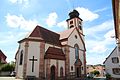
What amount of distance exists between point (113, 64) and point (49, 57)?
664 inches

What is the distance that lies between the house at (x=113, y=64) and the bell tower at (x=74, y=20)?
425 inches

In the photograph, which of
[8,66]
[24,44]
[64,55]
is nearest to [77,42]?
[64,55]

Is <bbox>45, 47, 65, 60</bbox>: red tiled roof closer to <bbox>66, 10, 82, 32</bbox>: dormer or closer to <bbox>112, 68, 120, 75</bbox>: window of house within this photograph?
<bbox>66, 10, 82, 32</bbox>: dormer

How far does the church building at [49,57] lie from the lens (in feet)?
83.2

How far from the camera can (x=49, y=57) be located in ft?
87.3

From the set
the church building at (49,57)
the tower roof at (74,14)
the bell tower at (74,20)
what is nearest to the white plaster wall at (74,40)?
the church building at (49,57)

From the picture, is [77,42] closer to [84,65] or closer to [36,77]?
[84,65]

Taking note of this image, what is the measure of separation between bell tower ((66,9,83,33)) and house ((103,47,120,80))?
1081cm

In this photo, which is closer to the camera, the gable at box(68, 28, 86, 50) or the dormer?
the gable at box(68, 28, 86, 50)

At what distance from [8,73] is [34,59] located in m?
17.0

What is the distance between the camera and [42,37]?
1102 inches

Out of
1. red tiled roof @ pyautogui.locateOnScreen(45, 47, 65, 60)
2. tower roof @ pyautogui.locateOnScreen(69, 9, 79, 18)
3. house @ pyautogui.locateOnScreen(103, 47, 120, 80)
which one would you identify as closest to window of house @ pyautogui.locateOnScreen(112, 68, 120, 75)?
house @ pyautogui.locateOnScreen(103, 47, 120, 80)

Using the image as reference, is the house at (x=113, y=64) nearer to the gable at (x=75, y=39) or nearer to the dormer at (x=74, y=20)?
the gable at (x=75, y=39)

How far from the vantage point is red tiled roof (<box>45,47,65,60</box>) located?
26991 millimetres
